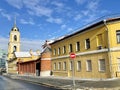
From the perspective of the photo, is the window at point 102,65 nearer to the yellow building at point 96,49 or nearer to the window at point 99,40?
the yellow building at point 96,49

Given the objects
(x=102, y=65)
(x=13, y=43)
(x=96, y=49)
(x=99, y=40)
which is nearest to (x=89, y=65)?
(x=96, y=49)

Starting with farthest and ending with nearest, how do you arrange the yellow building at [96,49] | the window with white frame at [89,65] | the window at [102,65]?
the window with white frame at [89,65] < the window at [102,65] < the yellow building at [96,49]

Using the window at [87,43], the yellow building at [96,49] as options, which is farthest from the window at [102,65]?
the window at [87,43]

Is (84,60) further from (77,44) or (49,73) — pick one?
(49,73)

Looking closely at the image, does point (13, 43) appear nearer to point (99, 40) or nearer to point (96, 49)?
point (96, 49)

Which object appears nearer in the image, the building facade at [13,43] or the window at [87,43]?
the window at [87,43]

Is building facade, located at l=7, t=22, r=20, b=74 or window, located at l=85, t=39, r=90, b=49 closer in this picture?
window, located at l=85, t=39, r=90, b=49

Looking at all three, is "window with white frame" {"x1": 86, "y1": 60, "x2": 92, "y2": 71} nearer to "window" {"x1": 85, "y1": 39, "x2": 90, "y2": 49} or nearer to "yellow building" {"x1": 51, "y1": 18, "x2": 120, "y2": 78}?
"yellow building" {"x1": 51, "y1": 18, "x2": 120, "y2": 78}

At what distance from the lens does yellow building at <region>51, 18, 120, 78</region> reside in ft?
77.6

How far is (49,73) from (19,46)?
6485cm

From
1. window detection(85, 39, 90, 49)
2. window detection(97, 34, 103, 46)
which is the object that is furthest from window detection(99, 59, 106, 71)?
window detection(85, 39, 90, 49)

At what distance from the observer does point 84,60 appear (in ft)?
95.1

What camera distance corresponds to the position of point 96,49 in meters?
26.1

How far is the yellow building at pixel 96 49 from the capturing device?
77.6 ft
